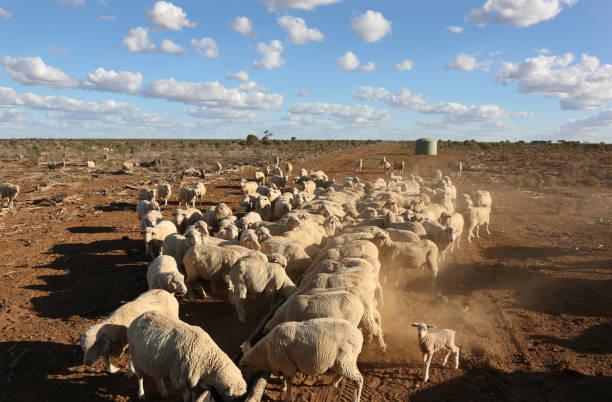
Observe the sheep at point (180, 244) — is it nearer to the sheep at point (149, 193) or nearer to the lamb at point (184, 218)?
the lamb at point (184, 218)

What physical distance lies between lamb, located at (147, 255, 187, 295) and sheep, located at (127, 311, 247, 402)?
1.89 m

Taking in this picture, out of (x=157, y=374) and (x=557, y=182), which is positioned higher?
(x=557, y=182)

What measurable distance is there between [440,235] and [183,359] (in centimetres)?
906

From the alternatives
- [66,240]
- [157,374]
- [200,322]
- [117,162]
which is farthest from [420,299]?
[117,162]

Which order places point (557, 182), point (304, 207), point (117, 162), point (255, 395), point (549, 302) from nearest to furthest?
point (255, 395) < point (549, 302) < point (304, 207) < point (557, 182) < point (117, 162)

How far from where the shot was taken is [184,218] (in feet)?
46.5

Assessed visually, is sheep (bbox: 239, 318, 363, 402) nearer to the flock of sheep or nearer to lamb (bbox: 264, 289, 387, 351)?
the flock of sheep

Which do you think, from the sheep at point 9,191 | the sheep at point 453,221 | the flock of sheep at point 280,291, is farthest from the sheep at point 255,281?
the sheep at point 9,191

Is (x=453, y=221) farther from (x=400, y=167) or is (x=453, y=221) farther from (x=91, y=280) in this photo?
(x=400, y=167)

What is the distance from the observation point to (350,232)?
1155 cm

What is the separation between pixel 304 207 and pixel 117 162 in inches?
1387

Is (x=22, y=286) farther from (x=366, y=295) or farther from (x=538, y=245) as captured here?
(x=538, y=245)

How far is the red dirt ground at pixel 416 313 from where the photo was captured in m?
6.25

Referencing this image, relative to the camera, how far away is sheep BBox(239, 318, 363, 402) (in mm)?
5348
